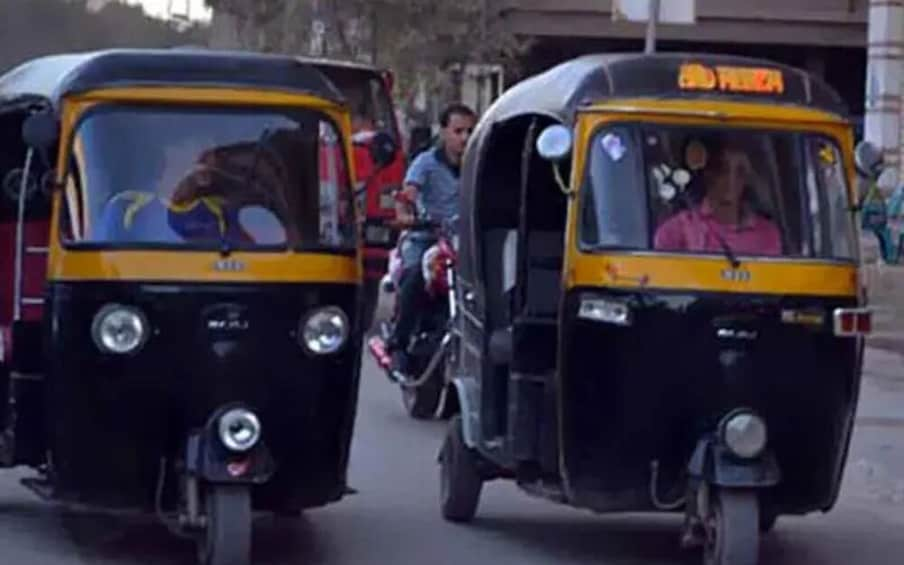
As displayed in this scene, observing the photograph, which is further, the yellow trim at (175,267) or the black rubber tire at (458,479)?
the black rubber tire at (458,479)

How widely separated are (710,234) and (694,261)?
187 millimetres

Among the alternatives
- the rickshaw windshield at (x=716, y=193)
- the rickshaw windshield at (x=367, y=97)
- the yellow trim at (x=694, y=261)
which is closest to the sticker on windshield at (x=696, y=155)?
the rickshaw windshield at (x=716, y=193)

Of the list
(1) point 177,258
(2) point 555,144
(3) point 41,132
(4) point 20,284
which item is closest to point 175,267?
(1) point 177,258

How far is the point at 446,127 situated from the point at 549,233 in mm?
4872

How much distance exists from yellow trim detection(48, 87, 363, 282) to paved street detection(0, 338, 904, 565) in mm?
1357

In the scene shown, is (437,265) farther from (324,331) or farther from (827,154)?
(324,331)

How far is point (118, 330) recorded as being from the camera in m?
11.0

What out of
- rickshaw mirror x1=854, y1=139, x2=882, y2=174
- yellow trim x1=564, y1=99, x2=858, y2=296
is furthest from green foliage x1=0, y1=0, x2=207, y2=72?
yellow trim x1=564, y1=99, x2=858, y2=296

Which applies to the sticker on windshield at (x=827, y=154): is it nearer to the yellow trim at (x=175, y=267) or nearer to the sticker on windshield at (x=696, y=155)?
the sticker on windshield at (x=696, y=155)

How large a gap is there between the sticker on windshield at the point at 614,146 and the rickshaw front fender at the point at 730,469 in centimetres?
125

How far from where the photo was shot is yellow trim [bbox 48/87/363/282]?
11047 mm

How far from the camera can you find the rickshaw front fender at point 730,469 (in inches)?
435

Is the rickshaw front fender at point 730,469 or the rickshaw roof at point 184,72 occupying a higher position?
the rickshaw roof at point 184,72

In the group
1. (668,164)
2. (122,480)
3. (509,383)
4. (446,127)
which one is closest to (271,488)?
(122,480)
